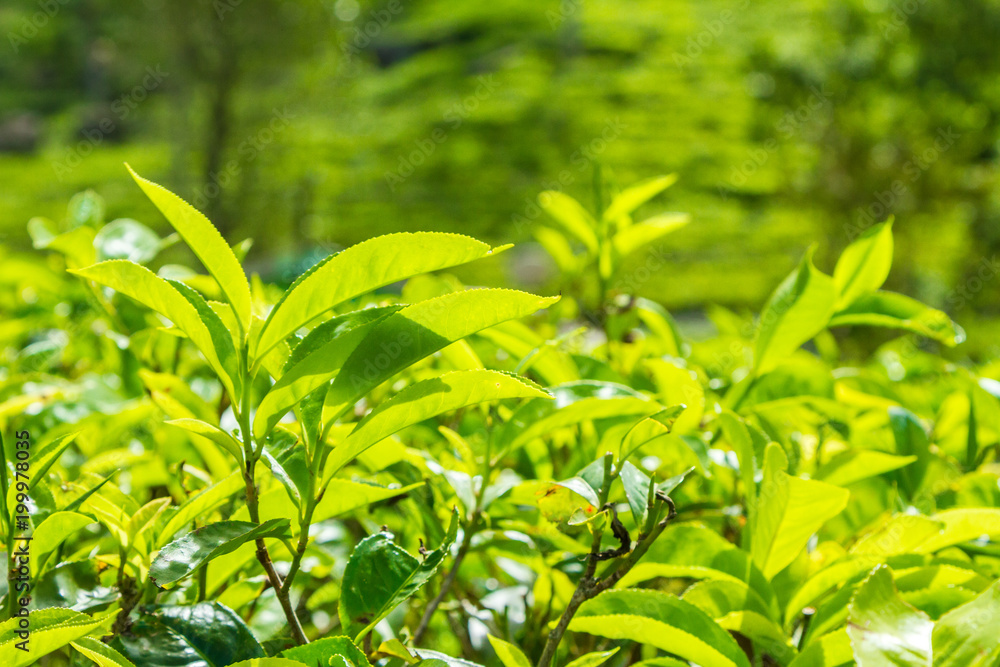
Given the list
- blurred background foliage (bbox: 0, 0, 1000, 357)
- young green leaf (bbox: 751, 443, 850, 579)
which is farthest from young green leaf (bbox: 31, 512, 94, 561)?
blurred background foliage (bbox: 0, 0, 1000, 357)

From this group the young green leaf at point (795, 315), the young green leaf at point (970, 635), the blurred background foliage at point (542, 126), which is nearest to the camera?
the young green leaf at point (970, 635)

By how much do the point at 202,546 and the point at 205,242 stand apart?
0.14 m

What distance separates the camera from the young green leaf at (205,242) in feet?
1.22

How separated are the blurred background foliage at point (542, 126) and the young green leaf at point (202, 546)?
4.02m

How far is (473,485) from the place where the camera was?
0.52 meters

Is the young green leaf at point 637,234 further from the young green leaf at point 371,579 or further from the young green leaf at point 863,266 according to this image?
the young green leaf at point 371,579

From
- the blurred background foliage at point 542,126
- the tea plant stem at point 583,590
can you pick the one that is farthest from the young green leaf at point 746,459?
the blurred background foliage at point 542,126

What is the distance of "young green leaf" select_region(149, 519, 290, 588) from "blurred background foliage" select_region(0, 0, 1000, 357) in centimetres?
402

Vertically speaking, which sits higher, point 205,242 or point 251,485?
point 205,242

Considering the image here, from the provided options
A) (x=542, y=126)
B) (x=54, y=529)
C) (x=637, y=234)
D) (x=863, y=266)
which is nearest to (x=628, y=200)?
(x=637, y=234)

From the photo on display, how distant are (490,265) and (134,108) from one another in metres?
7.37

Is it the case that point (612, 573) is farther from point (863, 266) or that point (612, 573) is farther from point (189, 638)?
point (863, 266)

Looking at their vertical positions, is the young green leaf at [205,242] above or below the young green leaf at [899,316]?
above

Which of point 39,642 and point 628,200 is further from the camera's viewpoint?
point 628,200
